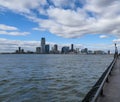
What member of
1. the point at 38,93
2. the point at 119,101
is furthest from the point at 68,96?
the point at 119,101

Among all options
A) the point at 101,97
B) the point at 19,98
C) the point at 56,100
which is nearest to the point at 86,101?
the point at 101,97

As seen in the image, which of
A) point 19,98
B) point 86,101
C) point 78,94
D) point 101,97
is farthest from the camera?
point 78,94

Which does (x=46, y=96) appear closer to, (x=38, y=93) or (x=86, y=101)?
(x=38, y=93)

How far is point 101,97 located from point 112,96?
1.76 feet

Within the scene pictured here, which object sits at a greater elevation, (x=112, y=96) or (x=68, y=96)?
(x=112, y=96)

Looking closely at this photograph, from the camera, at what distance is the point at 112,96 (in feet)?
29.5

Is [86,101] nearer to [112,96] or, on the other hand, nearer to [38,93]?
[112,96]

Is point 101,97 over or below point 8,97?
over

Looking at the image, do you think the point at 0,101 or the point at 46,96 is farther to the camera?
the point at 46,96

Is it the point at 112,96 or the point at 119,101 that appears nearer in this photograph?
the point at 119,101

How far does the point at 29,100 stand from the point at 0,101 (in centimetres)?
178

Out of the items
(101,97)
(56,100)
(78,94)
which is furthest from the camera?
(78,94)

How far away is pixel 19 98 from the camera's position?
1334 centimetres

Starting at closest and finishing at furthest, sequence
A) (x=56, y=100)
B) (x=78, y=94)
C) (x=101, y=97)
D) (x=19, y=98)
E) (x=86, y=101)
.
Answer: (x=86, y=101) → (x=101, y=97) → (x=56, y=100) → (x=19, y=98) → (x=78, y=94)
